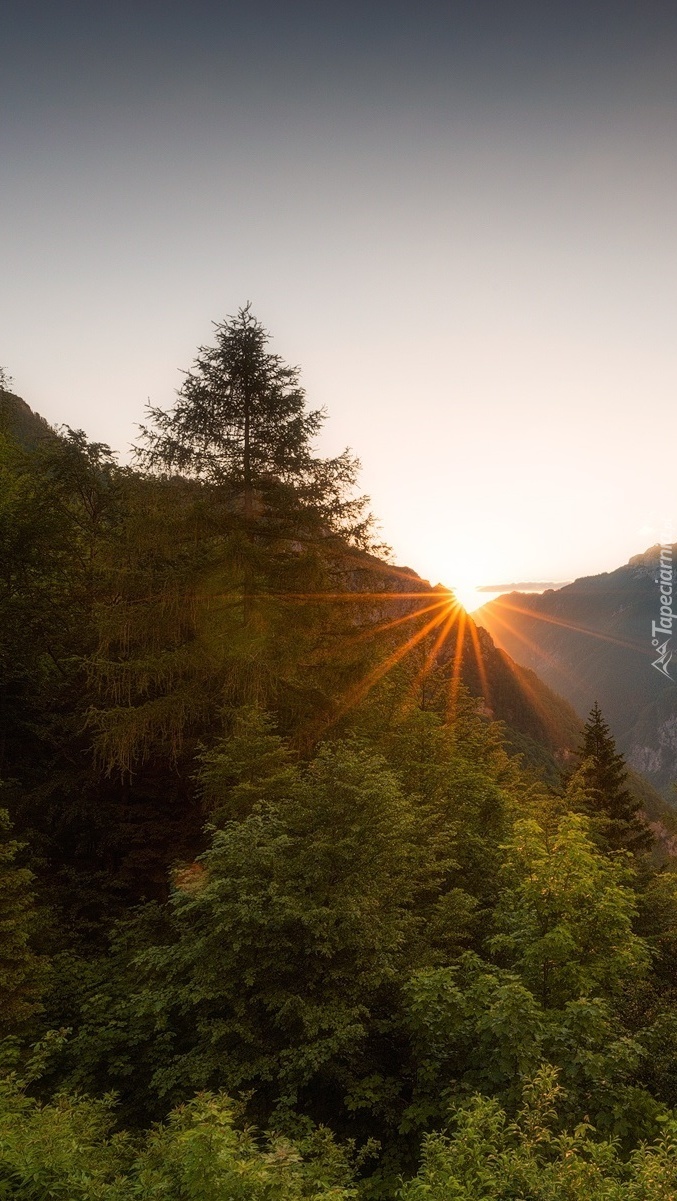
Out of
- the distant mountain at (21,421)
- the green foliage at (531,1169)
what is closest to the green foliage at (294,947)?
the green foliage at (531,1169)

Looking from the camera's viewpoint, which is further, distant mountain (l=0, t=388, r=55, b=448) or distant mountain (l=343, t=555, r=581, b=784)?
distant mountain (l=343, t=555, r=581, b=784)

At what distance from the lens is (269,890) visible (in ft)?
26.5

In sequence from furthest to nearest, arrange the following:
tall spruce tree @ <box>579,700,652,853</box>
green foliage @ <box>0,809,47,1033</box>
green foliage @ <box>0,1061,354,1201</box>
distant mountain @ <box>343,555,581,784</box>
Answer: distant mountain @ <box>343,555,581,784</box>, tall spruce tree @ <box>579,700,652,853</box>, green foliage @ <box>0,809,47,1033</box>, green foliage @ <box>0,1061,354,1201</box>

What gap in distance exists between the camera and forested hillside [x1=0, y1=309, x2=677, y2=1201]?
20.2ft

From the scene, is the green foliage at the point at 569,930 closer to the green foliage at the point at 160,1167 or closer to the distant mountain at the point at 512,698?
the green foliage at the point at 160,1167

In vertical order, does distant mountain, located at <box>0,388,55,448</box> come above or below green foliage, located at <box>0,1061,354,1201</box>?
above

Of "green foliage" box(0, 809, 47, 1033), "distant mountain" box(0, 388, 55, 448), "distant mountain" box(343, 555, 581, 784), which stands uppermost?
"distant mountain" box(0, 388, 55, 448)

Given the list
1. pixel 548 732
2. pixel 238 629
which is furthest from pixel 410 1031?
pixel 548 732

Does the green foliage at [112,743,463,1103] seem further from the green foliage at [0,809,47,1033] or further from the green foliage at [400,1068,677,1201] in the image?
the green foliage at [400,1068,677,1201]

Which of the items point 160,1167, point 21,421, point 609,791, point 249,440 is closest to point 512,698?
point 609,791

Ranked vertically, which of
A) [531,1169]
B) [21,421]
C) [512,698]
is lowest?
[512,698]

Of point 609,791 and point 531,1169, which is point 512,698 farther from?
point 531,1169

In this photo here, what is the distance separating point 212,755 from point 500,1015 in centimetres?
694

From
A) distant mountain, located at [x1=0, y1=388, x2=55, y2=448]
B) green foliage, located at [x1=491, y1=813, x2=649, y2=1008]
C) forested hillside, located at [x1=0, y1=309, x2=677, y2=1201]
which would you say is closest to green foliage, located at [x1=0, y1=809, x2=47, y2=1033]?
forested hillside, located at [x1=0, y1=309, x2=677, y2=1201]
